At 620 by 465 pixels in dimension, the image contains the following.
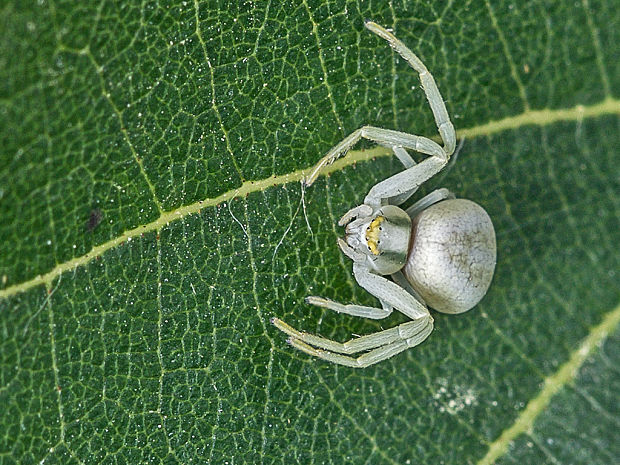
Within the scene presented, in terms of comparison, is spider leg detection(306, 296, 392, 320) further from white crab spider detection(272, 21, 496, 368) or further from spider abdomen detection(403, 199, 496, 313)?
spider abdomen detection(403, 199, 496, 313)

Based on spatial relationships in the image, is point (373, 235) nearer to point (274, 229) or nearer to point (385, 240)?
Answer: point (385, 240)

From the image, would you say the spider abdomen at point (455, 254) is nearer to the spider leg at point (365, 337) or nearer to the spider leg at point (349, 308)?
the spider leg at point (365, 337)

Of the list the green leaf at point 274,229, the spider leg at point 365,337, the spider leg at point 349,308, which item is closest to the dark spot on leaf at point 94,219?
the green leaf at point 274,229

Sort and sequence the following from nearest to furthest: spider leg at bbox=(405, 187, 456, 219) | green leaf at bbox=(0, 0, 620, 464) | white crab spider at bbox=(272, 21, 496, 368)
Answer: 1. green leaf at bbox=(0, 0, 620, 464)
2. white crab spider at bbox=(272, 21, 496, 368)
3. spider leg at bbox=(405, 187, 456, 219)

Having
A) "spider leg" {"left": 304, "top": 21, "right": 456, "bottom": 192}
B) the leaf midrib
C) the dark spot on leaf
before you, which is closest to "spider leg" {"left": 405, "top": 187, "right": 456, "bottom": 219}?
"spider leg" {"left": 304, "top": 21, "right": 456, "bottom": 192}

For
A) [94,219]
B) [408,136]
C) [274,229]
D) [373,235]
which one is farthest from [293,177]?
[94,219]

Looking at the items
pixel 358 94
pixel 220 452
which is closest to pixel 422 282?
pixel 358 94
